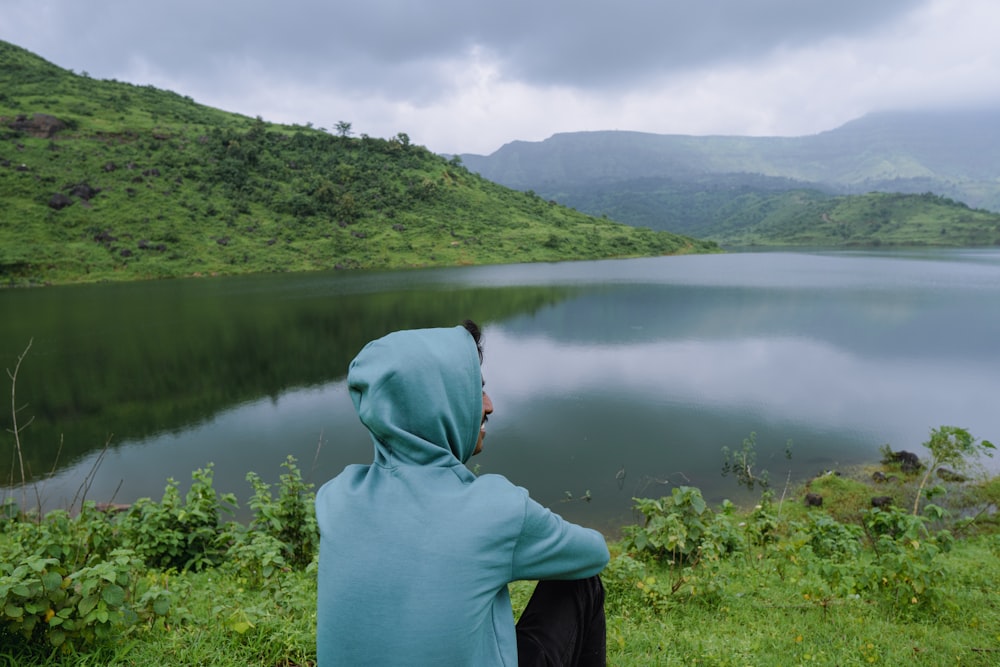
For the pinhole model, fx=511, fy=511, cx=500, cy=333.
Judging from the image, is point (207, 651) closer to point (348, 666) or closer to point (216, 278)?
point (348, 666)

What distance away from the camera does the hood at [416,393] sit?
1.41 meters

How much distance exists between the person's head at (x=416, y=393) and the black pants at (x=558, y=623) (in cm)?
68

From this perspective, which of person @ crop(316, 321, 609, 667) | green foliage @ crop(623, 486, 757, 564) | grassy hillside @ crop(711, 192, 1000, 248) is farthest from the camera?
grassy hillside @ crop(711, 192, 1000, 248)

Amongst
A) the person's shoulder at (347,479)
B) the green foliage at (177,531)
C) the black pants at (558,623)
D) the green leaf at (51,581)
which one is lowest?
the green foliage at (177,531)

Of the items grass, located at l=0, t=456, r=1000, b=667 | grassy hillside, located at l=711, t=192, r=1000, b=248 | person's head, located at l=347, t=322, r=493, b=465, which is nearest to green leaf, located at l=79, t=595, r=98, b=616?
grass, located at l=0, t=456, r=1000, b=667

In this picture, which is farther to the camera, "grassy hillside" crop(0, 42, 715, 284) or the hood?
"grassy hillside" crop(0, 42, 715, 284)

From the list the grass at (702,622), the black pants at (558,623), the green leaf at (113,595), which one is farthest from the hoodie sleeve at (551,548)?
the green leaf at (113,595)

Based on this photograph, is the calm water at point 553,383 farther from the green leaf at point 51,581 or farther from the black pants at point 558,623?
the black pants at point 558,623

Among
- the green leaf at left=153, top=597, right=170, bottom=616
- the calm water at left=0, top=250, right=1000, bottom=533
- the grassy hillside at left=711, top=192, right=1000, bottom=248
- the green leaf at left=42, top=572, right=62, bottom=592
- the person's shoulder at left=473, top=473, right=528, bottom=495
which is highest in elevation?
the grassy hillside at left=711, top=192, right=1000, bottom=248

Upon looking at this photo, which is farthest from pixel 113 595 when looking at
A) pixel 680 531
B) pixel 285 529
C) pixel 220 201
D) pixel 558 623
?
pixel 220 201

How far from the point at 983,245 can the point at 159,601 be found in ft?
423

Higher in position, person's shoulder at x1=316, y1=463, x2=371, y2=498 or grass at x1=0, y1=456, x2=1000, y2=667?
person's shoulder at x1=316, y1=463, x2=371, y2=498

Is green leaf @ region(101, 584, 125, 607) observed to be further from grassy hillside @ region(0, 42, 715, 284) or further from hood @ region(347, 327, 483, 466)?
grassy hillside @ region(0, 42, 715, 284)

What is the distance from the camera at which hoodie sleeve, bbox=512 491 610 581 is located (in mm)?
1412
